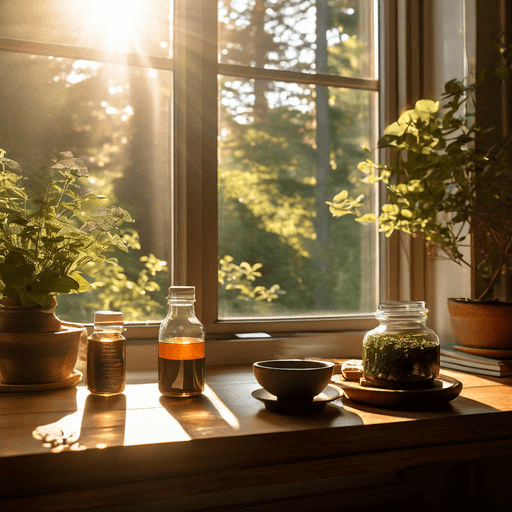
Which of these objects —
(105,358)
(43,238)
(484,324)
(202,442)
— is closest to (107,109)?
(43,238)

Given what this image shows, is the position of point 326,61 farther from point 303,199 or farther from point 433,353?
point 433,353

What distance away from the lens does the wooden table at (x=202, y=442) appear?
0.93 m

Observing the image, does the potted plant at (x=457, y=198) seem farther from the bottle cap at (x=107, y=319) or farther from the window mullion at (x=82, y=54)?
the bottle cap at (x=107, y=319)

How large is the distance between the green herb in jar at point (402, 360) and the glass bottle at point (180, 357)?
358 mm

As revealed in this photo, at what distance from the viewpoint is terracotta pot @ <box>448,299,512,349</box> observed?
5.43 feet

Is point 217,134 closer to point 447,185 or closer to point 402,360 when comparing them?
point 447,185

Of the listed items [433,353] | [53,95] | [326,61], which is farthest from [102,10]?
[433,353]

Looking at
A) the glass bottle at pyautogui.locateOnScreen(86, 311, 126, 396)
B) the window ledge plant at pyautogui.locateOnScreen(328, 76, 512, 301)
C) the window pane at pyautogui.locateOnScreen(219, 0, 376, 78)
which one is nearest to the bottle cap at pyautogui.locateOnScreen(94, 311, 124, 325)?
the glass bottle at pyautogui.locateOnScreen(86, 311, 126, 396)

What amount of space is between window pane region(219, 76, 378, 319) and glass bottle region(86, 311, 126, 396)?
54cm

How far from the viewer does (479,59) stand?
191 centimetres

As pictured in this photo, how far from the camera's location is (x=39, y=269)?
139 cm

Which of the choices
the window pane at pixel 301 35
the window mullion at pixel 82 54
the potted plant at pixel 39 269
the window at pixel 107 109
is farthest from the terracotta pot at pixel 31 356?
the window pane at pixel 301 35

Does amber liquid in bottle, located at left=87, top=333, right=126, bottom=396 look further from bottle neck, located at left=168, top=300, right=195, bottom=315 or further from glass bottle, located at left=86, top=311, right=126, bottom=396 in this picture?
bottle neck, located at left=168, top=300, right=195, bottom=315

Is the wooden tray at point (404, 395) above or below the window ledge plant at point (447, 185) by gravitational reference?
below
